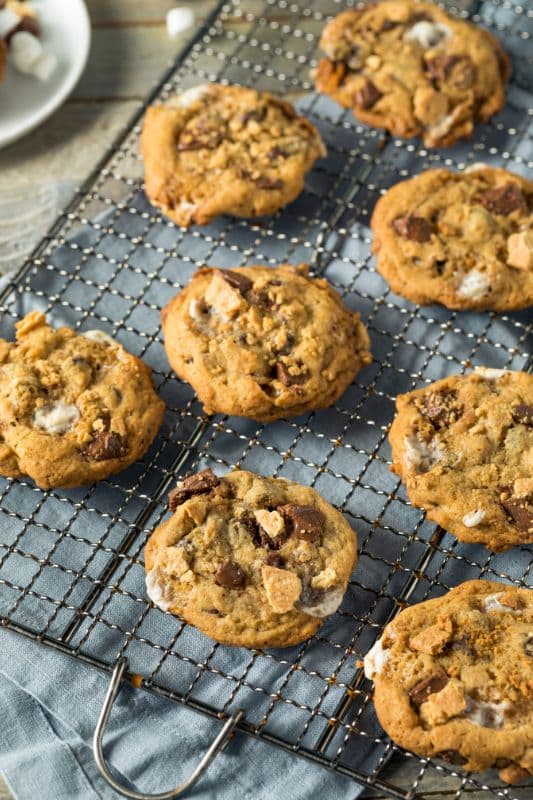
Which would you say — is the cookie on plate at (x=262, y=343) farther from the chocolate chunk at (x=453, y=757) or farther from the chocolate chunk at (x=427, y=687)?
the chocolate chunk at (x=453, y=757)

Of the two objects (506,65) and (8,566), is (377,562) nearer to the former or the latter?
(8,566)

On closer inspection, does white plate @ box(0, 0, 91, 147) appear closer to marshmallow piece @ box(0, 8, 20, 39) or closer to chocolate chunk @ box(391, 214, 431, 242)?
marshmallow piece @ box(0, 8, 20, 39)

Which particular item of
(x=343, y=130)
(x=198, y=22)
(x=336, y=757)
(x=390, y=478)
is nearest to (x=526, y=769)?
(x=336, y=757)

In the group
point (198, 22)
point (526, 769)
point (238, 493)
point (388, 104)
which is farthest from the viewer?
point (198, 22)

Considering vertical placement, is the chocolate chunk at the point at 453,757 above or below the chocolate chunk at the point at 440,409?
below

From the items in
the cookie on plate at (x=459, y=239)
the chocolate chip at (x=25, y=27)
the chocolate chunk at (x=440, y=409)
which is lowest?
the chocolate chunk at (x=440, y=409)

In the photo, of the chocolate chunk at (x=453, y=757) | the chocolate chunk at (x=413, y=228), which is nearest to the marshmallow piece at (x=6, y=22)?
the chocolate chunk at (x=413, y=228)
